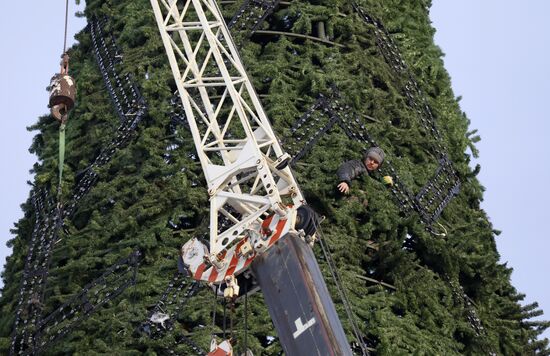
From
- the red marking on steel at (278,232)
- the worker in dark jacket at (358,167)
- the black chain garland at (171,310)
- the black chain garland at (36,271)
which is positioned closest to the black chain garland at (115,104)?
the black chain garland at (36,271)

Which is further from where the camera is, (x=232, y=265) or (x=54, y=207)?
(x=54, y=207)

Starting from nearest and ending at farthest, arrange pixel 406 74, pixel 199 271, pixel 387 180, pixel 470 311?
pixel 199 271, pixel 470 311, pixel 387 180, pixel 406 74

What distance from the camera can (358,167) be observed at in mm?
41844

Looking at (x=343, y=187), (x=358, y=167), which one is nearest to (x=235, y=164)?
(x=343, y=187)

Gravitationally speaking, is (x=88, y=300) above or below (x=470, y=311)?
above

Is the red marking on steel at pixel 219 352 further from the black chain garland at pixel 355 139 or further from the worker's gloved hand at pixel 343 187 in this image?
the black chain garland at pixel 355 139

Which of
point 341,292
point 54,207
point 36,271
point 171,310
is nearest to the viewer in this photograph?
point 341,292

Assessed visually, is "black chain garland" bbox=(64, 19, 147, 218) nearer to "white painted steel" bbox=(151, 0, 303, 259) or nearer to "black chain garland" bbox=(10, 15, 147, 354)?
"black chain garland" bbox=(10, 15, 147, 354)

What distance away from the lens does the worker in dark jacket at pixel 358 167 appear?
1635 inches

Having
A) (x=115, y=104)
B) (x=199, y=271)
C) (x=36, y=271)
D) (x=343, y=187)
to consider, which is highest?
(x=115, y=104)

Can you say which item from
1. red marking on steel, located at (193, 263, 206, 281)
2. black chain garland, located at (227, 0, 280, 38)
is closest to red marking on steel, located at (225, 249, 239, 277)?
red marking on steel, located at (193, 263, 206, 281)

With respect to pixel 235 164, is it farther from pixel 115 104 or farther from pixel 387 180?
pixel 115 104

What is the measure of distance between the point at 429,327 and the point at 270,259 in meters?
6.45

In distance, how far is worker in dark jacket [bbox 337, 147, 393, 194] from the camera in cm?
4153
